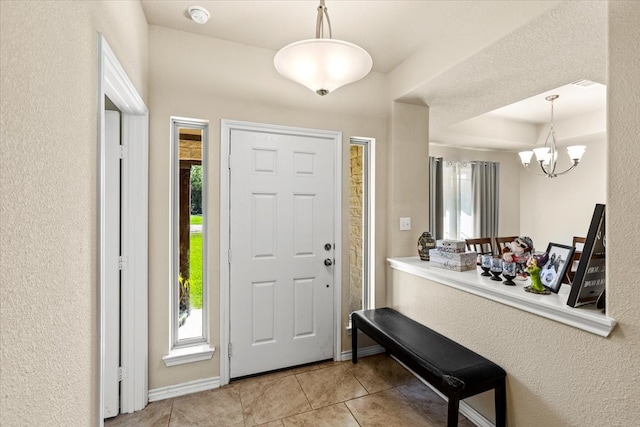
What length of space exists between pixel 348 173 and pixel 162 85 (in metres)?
1.60

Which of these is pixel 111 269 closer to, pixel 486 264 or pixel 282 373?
pixel 282 373

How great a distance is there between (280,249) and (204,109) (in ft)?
4.07

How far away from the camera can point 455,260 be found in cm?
224

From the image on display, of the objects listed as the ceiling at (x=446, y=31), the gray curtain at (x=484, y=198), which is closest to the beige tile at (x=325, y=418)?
the ceiling at (x=446, y=31)

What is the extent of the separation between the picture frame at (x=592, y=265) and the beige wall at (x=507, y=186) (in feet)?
11.8

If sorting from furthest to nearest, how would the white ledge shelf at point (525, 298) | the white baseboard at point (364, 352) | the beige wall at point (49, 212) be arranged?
the white baseboard at point (364, 352) < the white ledge shelf at point (525, 298) < the beige wall at point (49, 212)

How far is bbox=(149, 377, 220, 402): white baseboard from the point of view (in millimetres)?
2145

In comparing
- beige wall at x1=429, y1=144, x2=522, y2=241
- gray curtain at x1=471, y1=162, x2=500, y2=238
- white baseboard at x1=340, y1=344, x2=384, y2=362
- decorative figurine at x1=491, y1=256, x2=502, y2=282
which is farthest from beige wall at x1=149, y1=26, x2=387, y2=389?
beige wall at x1=429, y1=144, x2=522, y2=241

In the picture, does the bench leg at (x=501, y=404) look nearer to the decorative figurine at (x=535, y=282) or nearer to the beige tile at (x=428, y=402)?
the beige tile at (x=428, y=402)

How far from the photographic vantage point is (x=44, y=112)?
85cm

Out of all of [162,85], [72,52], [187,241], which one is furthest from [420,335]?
[162,85]

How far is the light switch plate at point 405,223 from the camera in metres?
2.82

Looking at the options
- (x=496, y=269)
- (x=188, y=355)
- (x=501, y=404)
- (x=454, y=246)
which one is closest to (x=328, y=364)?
(x=188, y=355)

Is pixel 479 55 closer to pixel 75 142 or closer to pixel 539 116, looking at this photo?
pixel 75 142
